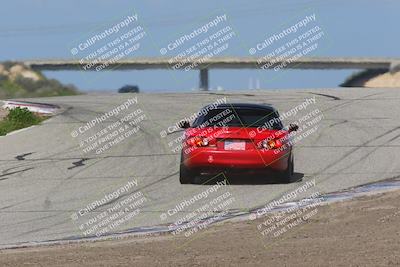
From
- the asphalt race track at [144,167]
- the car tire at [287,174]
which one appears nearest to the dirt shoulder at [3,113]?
the asphalt race track at [144,167]

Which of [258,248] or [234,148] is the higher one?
[234,148]

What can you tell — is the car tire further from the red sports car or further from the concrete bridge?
the concrete bridge

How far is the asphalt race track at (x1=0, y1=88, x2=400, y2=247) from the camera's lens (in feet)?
47.0

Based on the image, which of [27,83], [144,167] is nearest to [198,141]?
[144,167]

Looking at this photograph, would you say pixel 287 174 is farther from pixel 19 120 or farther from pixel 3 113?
pixel 3 113

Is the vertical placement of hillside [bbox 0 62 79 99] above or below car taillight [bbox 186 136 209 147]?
above

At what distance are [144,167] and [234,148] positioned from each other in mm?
2969

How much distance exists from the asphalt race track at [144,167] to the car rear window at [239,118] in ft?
3.40

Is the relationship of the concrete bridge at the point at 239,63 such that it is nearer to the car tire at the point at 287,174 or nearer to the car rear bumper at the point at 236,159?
the car tire at the point at 287,174

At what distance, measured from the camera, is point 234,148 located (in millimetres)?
16562

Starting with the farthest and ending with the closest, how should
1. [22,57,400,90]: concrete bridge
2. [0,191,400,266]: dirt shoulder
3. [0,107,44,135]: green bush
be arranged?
[22,57,400,90]: concrete bridge, [0,107,44,135]: green bush, [0,191,400,266]: dirt shoulder

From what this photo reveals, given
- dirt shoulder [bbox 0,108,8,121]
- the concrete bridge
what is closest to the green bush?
dirt shoulder [bbox 0,108,8,121]

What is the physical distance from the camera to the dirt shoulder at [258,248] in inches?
363

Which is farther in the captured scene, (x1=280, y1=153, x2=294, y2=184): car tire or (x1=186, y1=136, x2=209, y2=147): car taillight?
(x1=280, y1=153, x2=294, y2=184): car tire
